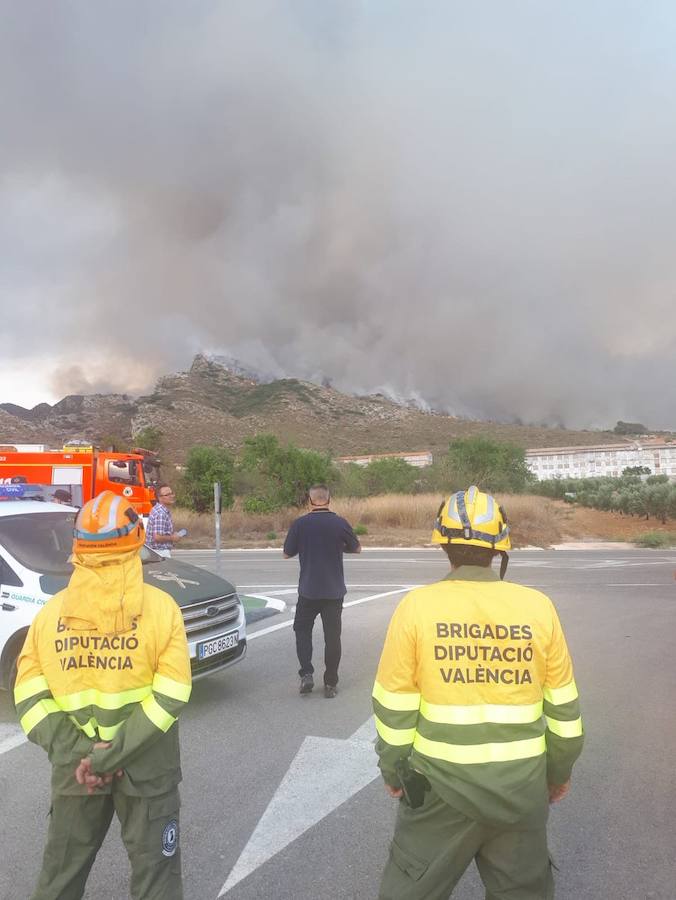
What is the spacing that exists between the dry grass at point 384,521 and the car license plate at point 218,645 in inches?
734

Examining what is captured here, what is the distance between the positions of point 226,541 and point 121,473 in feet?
24.4

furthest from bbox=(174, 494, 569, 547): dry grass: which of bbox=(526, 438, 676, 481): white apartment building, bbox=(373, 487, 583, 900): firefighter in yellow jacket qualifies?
bbox=(526, 438, 676, 481): white apartment building

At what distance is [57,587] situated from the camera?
17.8 feet

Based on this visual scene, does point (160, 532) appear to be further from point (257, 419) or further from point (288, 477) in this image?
point (257, 419)

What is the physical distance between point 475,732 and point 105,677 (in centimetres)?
129

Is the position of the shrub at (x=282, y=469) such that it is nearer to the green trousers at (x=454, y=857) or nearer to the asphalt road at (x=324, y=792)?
the asphalt road at (x=324, y=792)

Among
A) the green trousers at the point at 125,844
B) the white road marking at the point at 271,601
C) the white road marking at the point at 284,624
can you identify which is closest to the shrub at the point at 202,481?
the white road marking at the point at 271,601

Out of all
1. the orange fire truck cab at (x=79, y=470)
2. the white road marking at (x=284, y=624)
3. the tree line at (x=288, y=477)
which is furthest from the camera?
the tree line at (x=288, y=477)

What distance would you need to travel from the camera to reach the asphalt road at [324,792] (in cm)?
319

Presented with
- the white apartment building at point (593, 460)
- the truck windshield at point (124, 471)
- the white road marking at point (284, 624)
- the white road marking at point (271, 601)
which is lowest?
the white road marking at point (284, 624)

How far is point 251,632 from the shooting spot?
8844mm

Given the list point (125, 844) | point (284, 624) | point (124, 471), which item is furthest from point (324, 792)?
point (124, 471)

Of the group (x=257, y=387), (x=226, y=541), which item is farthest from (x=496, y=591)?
(x=257, y=387)

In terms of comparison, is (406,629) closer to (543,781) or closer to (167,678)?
(543,781)
